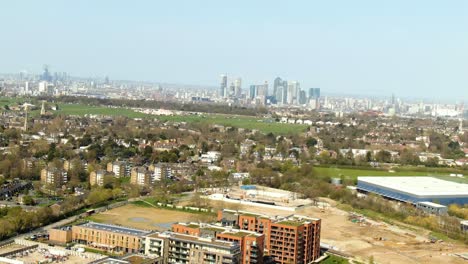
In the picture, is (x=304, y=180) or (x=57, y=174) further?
(x=304, y=180)

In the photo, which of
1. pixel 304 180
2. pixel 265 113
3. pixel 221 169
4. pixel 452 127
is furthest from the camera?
pixel 265 113

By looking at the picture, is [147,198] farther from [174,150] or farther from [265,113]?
[265,113]

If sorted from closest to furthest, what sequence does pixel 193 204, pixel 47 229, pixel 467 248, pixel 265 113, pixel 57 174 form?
pixel 47 229, pixel 467 248, pixel 193 204, pixel 57 174, pixel 265 113

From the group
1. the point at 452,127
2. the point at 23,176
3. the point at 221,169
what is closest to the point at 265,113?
the point at 452,127

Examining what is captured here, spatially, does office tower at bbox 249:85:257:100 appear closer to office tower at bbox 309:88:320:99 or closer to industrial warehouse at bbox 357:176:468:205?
office tower at bbox 309:88:320:99

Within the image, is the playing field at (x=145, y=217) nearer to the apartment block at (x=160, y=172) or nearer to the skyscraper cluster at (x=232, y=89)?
the apartment block at (x=160, y=172)

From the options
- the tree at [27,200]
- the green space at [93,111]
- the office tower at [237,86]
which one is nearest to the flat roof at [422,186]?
the tree at [27,200]
